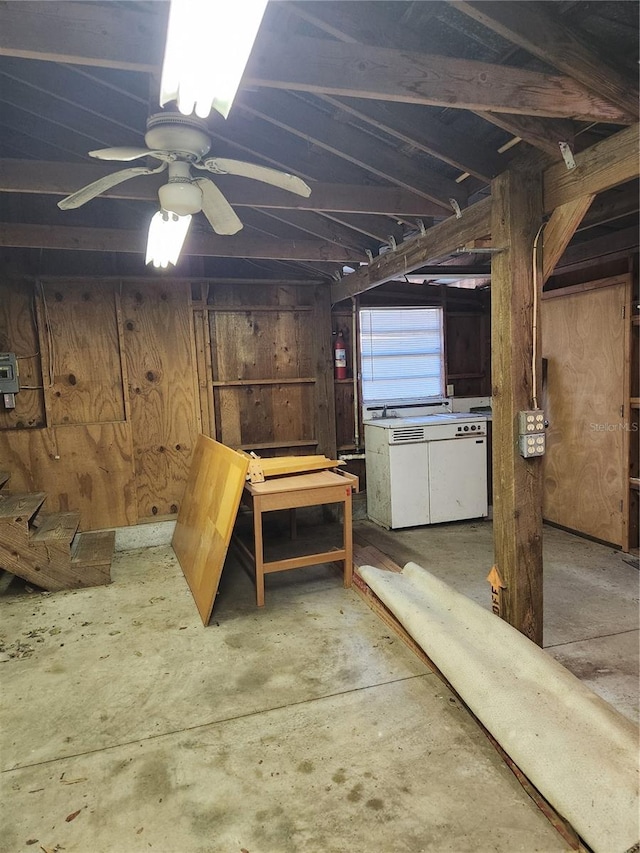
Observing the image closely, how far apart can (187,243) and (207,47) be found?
8.46ft

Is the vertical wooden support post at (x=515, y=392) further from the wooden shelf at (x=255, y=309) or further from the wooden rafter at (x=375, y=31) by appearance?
the wooden shelf at (x=255, y=309)

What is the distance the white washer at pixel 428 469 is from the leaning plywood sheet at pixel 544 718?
1.96 m

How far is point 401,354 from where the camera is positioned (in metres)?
5.21

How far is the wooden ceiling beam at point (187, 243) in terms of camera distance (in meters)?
3.36

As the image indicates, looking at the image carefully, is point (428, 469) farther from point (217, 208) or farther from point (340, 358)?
point (217, 208)

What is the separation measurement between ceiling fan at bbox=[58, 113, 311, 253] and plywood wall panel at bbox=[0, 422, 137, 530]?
2544 mm

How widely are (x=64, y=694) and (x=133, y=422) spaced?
244cm

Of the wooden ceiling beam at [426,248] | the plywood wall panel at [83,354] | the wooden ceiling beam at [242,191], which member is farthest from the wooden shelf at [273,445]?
the wooden ceiling beam at [242,191]

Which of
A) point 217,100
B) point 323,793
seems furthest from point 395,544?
point 217,100

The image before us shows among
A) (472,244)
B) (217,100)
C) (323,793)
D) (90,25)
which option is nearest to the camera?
(217,100)

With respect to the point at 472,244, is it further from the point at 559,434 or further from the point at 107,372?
the point at 107,372

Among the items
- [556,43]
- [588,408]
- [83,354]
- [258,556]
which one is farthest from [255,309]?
[556,43]

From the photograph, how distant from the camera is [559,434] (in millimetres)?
4367

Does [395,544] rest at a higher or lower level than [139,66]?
lower
